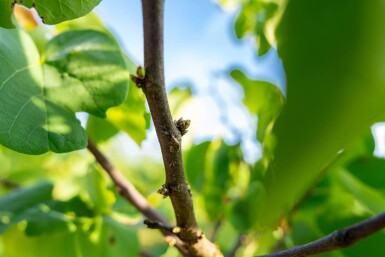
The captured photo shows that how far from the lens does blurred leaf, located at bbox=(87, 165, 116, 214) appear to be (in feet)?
2.77

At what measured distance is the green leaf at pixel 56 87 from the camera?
52cm

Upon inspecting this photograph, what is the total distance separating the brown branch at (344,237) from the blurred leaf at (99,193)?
1.59 feet

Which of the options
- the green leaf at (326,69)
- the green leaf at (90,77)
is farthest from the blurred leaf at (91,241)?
the green leaf at (326,69)

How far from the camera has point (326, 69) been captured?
0.17 meters

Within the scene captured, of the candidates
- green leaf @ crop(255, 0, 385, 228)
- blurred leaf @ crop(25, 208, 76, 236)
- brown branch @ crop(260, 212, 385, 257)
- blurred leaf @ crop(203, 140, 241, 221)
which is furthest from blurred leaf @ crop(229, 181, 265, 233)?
green leaf @ crop(255, 0, 385, 228)

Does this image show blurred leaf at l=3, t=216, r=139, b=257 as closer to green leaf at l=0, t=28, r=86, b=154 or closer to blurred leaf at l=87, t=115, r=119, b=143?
blurred leaf at l=87, t=115, r=119, b=143

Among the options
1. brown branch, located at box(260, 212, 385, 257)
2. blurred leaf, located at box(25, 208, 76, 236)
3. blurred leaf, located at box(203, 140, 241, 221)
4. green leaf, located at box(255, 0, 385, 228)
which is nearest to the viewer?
green leaf, located at box(255, 0, 385, 228)

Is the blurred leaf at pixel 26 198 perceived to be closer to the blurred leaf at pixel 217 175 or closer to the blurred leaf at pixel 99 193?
the blurred leaf at pixel 99 193

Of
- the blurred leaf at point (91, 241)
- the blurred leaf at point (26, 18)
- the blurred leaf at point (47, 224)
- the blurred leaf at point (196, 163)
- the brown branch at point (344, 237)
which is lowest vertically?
the brown branch at point (344, 237)

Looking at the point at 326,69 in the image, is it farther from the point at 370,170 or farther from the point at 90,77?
the point at 370,170

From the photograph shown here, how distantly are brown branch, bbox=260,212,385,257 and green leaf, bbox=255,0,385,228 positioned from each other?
0.17 m

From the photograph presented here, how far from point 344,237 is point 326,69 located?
0.69 feet

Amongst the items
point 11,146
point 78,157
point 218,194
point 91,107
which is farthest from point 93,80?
point 78,157

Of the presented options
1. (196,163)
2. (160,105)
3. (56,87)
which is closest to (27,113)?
(56,87)
